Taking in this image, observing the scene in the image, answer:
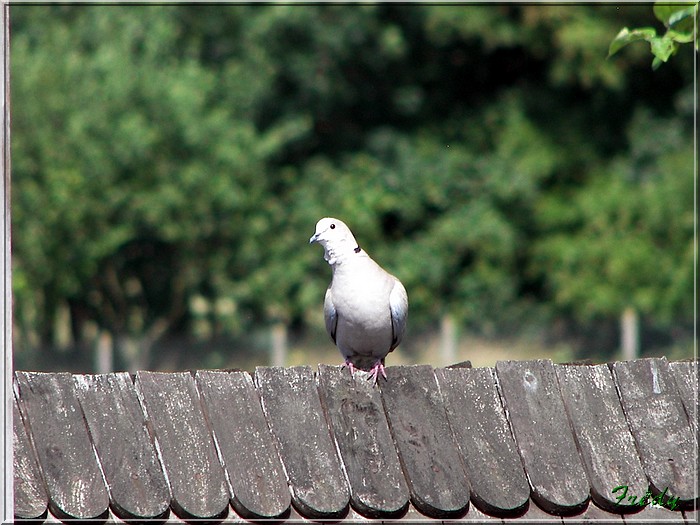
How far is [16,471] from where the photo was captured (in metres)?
3.01

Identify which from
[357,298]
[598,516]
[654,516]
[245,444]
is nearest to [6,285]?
[245,444]

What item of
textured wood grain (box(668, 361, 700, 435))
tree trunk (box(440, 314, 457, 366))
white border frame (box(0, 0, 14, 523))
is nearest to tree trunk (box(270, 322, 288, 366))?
tree trunk (box(440, 314, 457, 366))

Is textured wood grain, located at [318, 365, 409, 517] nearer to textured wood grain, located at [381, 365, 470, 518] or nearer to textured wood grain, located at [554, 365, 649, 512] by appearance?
textured wood grain, located at [381, 365, 470, 518]

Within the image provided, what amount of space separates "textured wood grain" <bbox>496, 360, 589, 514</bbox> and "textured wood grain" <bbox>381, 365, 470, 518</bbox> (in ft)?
0.78

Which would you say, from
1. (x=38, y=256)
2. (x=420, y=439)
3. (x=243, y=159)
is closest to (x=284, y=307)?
(x=243, y=159)

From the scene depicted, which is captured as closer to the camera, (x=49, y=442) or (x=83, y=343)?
(x=49, y=442)

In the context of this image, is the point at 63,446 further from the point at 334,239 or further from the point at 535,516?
the point at 334,239

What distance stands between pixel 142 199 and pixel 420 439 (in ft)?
46.5

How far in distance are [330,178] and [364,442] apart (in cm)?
1709

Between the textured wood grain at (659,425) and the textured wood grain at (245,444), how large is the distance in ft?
4.05

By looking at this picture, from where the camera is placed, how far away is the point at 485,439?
3377 mm

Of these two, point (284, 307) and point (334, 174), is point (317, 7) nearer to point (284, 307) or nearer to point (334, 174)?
point (334, 174)

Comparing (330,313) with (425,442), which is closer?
(425,442)

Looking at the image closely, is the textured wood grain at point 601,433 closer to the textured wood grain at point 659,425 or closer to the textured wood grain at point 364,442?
the textured wood grain at point 659,425
